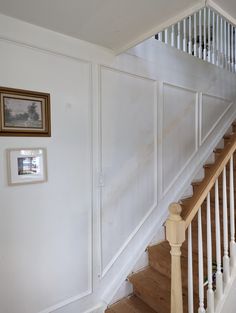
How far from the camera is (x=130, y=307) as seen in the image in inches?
75.9

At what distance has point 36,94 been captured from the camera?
1512mm

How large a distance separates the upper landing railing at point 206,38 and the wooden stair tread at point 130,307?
253 cm

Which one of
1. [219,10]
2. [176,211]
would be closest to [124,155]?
[176,211]

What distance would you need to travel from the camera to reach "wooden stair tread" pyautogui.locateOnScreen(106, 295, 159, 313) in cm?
189

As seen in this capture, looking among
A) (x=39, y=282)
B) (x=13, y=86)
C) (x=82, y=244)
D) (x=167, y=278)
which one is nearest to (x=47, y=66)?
(x=13, y=86)

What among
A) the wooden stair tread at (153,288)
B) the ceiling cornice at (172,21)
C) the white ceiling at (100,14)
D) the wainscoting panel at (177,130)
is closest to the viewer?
the white ceiling at (100,14)

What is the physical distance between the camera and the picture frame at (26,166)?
142cm

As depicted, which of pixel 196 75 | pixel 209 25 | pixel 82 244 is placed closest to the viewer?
pixel 82 244

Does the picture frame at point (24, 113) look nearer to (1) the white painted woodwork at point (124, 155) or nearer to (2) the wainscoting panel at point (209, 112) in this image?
(1) the white painted woodwork at point (124, 155)

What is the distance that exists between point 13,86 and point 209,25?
9.19 feet

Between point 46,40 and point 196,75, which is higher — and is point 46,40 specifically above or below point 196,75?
below

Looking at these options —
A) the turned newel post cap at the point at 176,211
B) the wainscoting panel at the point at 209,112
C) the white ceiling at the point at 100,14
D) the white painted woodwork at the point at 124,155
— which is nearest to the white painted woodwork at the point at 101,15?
the white ceiling at the point at 100,14

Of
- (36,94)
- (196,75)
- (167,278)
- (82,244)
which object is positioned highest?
(196,75)

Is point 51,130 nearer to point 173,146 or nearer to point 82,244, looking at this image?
point 82,244
